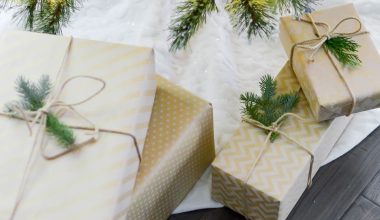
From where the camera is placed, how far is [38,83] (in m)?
0.78

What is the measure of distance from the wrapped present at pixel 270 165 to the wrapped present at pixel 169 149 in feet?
0.17

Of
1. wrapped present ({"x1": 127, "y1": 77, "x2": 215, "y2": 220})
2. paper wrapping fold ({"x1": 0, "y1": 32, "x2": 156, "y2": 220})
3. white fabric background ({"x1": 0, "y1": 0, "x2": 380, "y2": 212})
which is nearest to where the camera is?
paper wrapping fold ({"x1": 0, "y1": 32, "x2": 156, "y2": 220})

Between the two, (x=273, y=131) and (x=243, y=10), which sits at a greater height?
(x=243, y=10)

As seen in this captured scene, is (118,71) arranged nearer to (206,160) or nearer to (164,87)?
(164,87)

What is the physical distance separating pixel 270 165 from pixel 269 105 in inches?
4.4

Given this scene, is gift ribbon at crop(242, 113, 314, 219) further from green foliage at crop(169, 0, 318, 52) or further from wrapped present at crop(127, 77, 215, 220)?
green foliage at crop(169, 0, 318, 52)

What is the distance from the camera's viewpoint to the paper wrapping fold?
71cm

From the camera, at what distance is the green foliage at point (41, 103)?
2.39ft

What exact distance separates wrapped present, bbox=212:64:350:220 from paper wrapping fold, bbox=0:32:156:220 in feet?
0.57

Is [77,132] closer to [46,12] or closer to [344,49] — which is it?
[46,12]

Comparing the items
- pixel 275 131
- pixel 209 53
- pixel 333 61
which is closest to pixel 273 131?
pixel 275 131

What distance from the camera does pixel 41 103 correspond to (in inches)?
29.7

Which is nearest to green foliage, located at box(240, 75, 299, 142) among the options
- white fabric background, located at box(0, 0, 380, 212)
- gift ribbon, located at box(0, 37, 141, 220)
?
white fabric background, located at box(0, 0, 380, 212)

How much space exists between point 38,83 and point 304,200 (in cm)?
52
